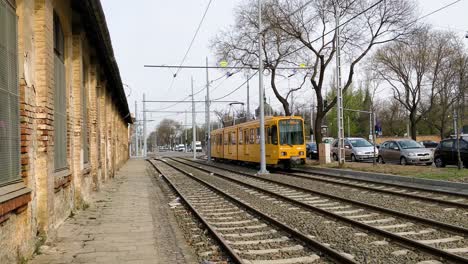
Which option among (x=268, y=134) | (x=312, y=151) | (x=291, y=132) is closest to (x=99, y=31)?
(x=291, y=132)

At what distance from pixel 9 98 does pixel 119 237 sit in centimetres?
355

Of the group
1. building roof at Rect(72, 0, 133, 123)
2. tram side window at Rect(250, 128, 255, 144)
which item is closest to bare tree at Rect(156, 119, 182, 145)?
tram side window at Rect(250, 128, 255, 144)

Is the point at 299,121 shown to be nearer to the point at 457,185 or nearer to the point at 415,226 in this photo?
the point at 457,185

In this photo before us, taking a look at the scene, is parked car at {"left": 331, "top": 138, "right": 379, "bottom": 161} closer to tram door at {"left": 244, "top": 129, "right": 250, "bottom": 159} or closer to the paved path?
tram door at {"left": 244, "top": 129, "right": 250, "bottom": 159}

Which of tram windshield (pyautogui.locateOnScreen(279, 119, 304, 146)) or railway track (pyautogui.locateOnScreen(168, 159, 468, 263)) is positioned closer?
railway track (pyautogui.locateOnScreen(168, 159, 468, 263))

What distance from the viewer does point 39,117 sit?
23.8 feet

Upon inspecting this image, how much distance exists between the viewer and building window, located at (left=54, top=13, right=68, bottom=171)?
900 cm

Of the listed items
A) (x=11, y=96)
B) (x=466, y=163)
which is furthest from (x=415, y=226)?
(x=466, y=163)

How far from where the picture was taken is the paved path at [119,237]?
22.7ft

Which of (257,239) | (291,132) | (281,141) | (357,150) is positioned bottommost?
(257,239)

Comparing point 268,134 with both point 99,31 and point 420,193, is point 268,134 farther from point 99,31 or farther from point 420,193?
point 99,31

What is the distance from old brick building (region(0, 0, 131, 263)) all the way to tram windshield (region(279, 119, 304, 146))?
599 inches

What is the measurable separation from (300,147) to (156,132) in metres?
116

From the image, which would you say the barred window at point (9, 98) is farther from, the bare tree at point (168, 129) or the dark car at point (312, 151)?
the bare tree at point (168, 129)
